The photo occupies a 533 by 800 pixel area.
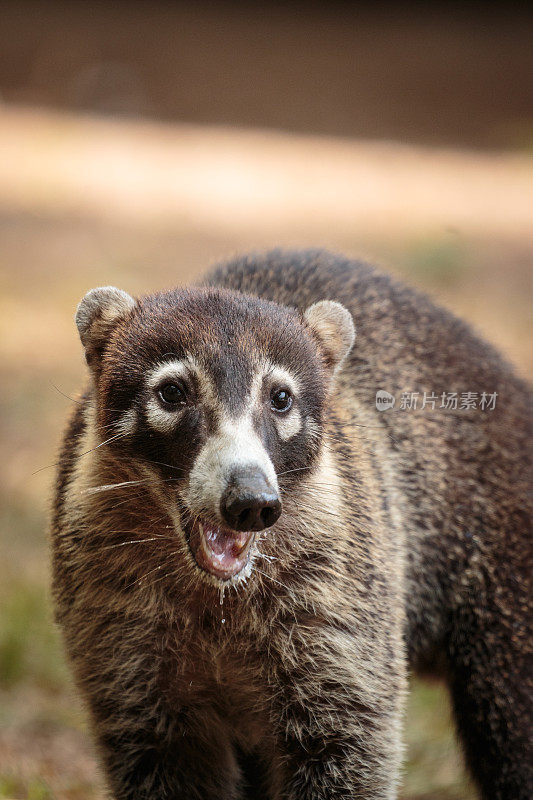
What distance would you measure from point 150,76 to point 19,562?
13086 mm

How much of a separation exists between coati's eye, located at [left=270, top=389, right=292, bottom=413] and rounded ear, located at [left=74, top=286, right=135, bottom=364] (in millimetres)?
691

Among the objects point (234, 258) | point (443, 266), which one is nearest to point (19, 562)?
point (234, 258)

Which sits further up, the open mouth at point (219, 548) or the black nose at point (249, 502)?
the black nose at point (249, 502)

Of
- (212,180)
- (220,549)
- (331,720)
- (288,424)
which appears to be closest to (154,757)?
(331,720)

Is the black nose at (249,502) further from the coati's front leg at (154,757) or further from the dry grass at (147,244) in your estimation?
the dry grass at (147,244)

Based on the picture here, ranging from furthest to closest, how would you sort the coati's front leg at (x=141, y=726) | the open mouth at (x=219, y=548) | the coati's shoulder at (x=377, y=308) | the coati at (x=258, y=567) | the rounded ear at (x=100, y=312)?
the coati's shoulder at (x=377, y=308) < the coati's front leg at (x=141, y=726) < the rounded ear at (x=100, y=312) < the coati at (x=258, y=567) < the open mouth at (x=219, y=548)

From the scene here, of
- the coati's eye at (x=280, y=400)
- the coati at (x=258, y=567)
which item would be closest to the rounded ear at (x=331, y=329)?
the coati at (x=258, y=567)

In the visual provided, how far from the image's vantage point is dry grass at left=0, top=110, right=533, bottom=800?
5762mm

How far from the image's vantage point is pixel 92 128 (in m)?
15.7

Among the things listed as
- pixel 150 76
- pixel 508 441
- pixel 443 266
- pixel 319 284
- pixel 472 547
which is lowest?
pixel 472 547

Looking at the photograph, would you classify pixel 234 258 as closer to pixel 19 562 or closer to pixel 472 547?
pixel 472 547

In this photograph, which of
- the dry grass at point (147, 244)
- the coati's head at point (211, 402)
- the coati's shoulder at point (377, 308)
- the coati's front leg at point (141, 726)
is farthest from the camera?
the dry grass at point (147, 244)

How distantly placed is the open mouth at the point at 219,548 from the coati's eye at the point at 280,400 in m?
0.45

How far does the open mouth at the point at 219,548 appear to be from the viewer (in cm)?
334
